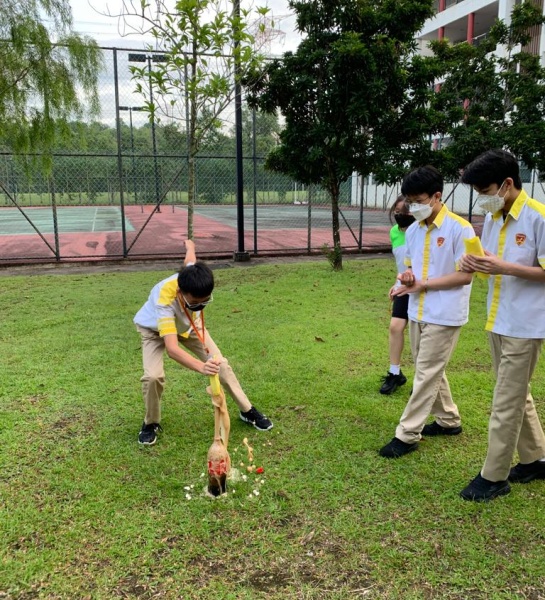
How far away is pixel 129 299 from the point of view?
7.56 metres

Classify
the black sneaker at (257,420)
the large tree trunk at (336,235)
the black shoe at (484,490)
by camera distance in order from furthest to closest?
the large tree trunk at (336,235) < the black sneaker at (257,420) < the black shoe at (484,490)

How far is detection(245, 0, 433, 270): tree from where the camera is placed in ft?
27.0

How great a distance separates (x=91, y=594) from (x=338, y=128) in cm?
808

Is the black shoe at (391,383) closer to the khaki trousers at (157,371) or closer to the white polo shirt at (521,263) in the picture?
the khaki trousers at (157,371)

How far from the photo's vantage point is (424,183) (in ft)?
9.97

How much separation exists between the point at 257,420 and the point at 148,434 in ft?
2.41

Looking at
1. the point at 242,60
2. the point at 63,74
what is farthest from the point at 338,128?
the point at 63,74

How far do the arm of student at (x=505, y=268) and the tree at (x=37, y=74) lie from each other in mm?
6432

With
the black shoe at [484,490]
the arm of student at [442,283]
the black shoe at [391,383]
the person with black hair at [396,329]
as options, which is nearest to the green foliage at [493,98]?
the person with black hair at [396,329]

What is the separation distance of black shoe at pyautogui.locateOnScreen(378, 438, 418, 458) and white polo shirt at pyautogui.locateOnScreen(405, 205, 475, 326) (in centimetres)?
78

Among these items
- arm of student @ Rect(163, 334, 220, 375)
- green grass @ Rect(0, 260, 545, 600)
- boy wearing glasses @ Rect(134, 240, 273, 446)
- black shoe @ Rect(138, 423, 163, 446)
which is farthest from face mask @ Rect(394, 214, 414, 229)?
black shoe @ Rect(138, 423, 163, 446)

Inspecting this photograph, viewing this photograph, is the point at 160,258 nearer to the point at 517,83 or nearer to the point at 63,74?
the point at 63,74

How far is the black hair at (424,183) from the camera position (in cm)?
303

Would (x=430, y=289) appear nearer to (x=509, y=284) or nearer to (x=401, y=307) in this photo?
(x=509, y=284)
